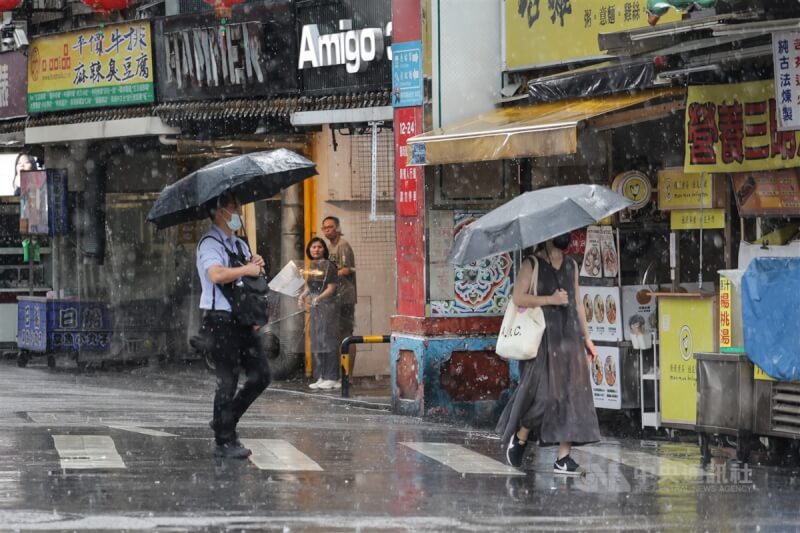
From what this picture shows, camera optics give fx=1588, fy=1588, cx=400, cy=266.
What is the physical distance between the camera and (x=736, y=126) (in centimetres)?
1324

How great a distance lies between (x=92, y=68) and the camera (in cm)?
2508

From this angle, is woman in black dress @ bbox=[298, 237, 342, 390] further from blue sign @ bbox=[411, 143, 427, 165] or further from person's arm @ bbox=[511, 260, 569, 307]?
person's arm @ bbox=[511, 260, 569, 307]

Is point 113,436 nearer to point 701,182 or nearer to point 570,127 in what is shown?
point 570,127

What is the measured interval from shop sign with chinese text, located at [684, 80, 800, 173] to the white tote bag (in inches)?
95.2

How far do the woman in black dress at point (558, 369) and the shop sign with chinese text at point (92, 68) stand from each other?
13131 mm

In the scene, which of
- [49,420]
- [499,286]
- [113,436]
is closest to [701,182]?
[499,286]

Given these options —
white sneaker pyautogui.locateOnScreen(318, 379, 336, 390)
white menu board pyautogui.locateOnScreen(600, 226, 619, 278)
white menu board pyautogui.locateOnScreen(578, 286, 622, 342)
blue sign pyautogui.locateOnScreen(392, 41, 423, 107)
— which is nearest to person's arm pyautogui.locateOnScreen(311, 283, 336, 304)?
white sneaker pyautogui.locateOnScreen(318, 379, 336, 390)

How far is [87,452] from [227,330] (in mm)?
1775

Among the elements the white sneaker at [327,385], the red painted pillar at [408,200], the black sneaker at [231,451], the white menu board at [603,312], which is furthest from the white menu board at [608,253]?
the white sneaker at [327,385]

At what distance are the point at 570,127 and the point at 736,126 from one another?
1451mm

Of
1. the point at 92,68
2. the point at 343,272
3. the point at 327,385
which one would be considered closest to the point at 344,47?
the point at 343,272

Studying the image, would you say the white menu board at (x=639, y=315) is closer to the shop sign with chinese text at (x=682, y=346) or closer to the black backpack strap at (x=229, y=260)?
the shop sign with chinese text at (x=682, y=346)

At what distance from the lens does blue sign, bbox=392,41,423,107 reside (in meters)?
16.9
